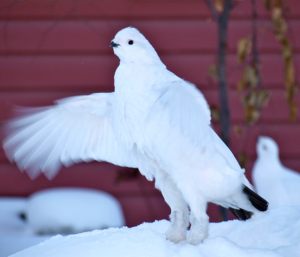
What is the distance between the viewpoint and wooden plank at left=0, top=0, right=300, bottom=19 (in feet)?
16.1

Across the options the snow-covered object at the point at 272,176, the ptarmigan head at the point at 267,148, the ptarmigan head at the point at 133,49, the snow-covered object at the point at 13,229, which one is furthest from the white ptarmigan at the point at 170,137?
the ptarmigan head at the point at 267,148

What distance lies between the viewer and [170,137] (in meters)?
2.38

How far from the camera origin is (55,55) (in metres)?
4.98

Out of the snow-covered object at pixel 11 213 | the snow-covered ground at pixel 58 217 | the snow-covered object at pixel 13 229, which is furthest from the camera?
the snow-covered object at pixel 11 213

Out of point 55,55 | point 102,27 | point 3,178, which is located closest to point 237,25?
point 102,27

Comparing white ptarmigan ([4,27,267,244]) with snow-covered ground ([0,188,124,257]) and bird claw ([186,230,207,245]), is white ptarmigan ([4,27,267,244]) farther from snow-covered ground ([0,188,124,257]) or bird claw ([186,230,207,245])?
snow-covered ground ([0,188,124,257])

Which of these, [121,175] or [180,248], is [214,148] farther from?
[121,175]

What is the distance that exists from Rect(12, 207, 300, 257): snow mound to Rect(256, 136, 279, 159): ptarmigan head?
197 cm

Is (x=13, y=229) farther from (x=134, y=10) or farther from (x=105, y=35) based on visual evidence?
(x=134, y=10)

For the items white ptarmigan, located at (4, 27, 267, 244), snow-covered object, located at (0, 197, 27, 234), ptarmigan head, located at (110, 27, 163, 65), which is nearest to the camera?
white ptarmigan, located at (4, 27, 267, 244)

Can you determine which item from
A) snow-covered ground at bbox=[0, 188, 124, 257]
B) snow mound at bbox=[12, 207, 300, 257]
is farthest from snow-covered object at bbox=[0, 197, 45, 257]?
snow mound at bbox=[12, 207, 300, 257]

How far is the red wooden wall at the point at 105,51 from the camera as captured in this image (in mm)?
4918

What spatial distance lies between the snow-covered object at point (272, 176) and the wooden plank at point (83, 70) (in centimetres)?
44

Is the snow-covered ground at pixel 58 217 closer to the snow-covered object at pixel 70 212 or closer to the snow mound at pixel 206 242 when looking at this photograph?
the snow-covered object at pixel 70 212
